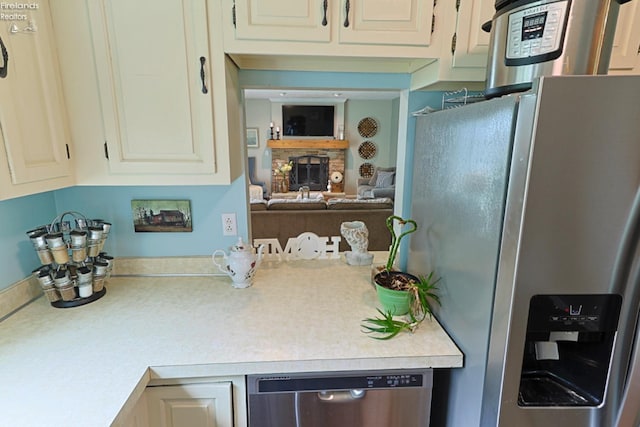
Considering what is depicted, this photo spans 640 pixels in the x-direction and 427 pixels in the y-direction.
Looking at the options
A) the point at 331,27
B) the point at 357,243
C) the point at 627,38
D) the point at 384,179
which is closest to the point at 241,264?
the point at 357,243

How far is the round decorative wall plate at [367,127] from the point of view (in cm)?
799

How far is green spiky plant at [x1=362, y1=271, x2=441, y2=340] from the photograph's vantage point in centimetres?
117

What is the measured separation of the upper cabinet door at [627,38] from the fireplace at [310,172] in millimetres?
7035

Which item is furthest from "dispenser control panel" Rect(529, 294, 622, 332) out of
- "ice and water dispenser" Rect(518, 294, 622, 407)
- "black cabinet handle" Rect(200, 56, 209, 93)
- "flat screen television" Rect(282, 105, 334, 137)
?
"flat screen television" Rect(282, 105, 334, 137)

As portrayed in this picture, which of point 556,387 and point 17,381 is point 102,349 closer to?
point 17,381

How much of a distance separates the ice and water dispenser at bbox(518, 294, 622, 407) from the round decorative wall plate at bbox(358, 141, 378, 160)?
24.4 ft

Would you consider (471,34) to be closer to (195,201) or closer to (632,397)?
(632,397)

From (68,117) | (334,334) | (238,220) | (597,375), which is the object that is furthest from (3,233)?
(597,375)

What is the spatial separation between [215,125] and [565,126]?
1.04m

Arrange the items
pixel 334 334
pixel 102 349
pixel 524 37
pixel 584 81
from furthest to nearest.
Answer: pixel 334 334 < pixel 102 349 < pixel 524 37 < pixel 584 81

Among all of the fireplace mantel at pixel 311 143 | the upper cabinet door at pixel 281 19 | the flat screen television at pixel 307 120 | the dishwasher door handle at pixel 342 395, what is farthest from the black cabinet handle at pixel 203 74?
the flat screen television at pixel 307 120

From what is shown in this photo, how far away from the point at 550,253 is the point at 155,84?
128 cm

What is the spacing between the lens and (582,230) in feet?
2.54

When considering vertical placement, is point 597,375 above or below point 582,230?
below
